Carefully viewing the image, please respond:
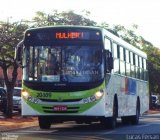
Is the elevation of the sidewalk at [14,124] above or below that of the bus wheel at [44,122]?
below

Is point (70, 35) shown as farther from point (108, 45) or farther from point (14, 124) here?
point (14, 124)

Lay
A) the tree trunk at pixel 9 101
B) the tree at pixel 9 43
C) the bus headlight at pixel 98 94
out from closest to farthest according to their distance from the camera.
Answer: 1. the bus headlight at pixel 98 94
2. the tree at pixel 9 43
3. the tree trunk at pixel 9 101

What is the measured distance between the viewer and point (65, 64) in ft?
62.1

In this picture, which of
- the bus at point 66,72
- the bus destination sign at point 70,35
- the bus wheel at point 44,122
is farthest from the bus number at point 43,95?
the bus wheel at point 44,122

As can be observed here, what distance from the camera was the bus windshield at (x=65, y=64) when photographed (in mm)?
18906

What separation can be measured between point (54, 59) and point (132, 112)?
7.57 meters

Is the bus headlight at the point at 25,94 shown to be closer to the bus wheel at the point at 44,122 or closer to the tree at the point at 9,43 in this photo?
the bus wheel at the point at 44,122

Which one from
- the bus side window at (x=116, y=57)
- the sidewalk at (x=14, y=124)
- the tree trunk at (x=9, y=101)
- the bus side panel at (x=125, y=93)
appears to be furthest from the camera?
Answer: the tree trunk at (x=9, y=101)

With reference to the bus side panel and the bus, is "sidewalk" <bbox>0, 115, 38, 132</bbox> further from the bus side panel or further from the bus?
the bus side panel

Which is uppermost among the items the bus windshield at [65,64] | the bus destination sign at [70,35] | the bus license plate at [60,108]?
the bus destination sign at [70,35]

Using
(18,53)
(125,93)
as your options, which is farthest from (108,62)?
(125,93)

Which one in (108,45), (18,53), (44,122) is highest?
(108,45)

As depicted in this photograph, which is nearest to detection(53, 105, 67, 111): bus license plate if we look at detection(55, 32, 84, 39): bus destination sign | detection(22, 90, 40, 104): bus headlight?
detection(22, 90, 40, 104): bus headlight

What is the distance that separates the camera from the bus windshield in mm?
18906
